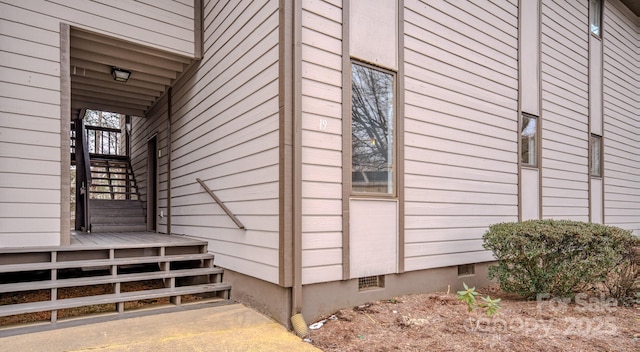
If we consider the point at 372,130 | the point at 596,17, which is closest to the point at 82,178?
the point at 372,130

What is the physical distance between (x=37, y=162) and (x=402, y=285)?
4164mm

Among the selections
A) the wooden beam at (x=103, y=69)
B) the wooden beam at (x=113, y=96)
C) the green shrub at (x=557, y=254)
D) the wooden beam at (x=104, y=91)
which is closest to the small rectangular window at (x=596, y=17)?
the green shrub at (x=557, y=254)

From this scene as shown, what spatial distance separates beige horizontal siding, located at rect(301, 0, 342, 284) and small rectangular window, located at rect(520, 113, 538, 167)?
359 centimetres

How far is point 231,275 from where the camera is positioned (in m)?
4.38

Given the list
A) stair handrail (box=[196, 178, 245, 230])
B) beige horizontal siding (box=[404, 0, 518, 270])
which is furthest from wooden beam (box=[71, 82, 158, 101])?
beige horizontal siding (box=[404, 0, 518, 270])

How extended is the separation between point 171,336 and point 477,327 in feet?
8.33

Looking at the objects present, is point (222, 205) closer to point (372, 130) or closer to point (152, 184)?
point (372, 130)

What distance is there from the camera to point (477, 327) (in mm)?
3299

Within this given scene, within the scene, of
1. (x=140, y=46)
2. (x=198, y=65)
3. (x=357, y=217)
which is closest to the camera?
(x=357, y=217)

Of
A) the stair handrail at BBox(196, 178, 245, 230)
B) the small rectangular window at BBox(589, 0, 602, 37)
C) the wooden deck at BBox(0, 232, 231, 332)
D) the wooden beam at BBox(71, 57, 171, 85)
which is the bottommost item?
the wooden deck at BBox(0, 232, 231, 332)

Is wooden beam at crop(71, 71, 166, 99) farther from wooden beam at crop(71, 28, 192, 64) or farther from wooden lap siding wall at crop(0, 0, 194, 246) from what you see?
wooden lap siding wall at crop(0, 0, 194, 246)

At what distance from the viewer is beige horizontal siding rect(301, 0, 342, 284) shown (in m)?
3.49

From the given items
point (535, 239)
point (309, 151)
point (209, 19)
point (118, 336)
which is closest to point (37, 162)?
point (118, 336)

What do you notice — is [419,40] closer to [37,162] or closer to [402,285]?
[402,285]
